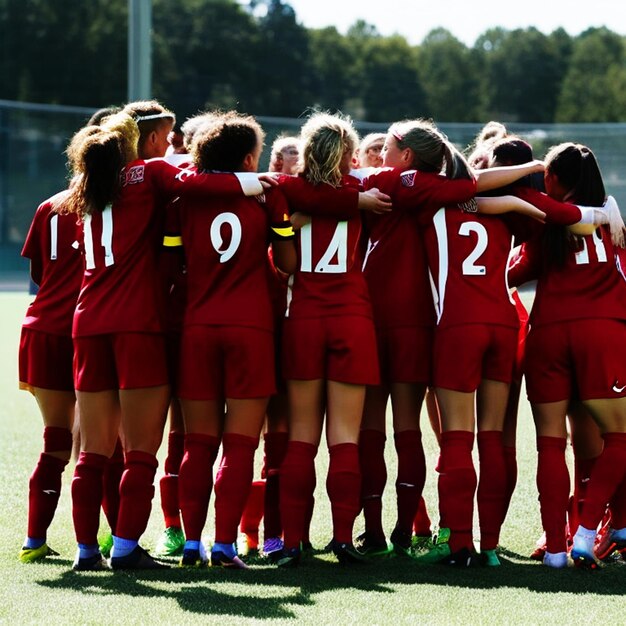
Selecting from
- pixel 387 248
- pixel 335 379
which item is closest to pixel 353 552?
pixel 335 379

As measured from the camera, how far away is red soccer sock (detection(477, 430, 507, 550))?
18.2 ft

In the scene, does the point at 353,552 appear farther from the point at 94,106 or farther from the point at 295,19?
the point at 295,19

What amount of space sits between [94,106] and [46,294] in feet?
172

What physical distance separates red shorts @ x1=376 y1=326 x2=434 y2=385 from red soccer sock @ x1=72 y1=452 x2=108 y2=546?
1.43m

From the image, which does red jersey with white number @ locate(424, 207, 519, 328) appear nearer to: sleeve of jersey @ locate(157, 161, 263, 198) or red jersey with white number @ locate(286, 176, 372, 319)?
red jersey with white number @ locate(286, 176, 372, 319)

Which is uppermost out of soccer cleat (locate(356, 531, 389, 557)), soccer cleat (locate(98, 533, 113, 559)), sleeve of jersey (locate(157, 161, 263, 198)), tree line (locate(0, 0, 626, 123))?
tree line (locate(0, 0, 626, 123))

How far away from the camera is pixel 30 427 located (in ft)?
32.6

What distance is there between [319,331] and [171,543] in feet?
4.61

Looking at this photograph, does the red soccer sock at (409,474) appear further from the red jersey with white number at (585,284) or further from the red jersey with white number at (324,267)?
the red jersey with white number at (585,284)

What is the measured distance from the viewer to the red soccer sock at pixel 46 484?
5.71 meters

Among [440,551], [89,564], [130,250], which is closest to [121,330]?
[130,250]

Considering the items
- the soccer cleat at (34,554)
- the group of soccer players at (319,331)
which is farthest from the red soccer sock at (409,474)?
the soccer cleat at (34,554)

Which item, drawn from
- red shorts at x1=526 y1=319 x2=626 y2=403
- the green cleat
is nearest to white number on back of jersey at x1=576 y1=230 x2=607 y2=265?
red shorts at x1=526 y1=319 x2=626 y2=403

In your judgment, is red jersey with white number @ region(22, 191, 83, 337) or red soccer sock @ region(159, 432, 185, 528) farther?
red soccer sock @ region(159, 432, 185, 528)
